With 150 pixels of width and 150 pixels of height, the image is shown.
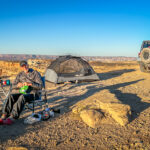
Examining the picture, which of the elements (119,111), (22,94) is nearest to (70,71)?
(22,94)

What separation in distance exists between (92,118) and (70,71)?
24.8ft

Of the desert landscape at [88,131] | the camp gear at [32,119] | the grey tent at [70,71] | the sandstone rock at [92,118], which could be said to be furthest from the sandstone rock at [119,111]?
the grey tent at [70,71]

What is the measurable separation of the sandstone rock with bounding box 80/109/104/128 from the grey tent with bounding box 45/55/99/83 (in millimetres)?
5885

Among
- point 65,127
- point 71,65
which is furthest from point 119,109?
point 71,65

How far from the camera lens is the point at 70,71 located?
11344 mm

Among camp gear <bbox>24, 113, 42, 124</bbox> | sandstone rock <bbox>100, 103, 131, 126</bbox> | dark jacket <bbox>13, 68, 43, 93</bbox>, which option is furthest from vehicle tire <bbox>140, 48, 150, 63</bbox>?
camp gear <bbox>24, 113, 42, 124</bbox>

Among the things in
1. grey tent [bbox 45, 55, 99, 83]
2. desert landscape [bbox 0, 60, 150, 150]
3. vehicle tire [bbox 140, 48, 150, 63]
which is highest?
vehicle tire [bbox 140, 48, 150, 63]

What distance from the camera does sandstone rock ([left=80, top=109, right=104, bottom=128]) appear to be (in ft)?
12.6

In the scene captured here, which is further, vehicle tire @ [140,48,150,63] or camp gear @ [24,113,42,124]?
vehicle tire @ [140,48,150,63]

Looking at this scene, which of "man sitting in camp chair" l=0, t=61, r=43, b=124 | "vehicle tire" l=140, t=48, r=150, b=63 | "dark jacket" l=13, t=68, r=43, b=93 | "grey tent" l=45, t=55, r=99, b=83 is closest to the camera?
"man sitting in camp chair" l=0, t=61, r=43, b=124

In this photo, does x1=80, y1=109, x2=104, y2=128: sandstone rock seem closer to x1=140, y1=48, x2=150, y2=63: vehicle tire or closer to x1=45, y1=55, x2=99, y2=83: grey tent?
x1=45, y1=55, x2=99, y2=83: grey tent

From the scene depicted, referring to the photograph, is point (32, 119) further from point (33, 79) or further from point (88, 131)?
point (88, 131)

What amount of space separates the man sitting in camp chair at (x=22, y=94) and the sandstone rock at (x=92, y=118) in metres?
1.42

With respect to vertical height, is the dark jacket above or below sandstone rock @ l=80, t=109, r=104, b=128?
above
